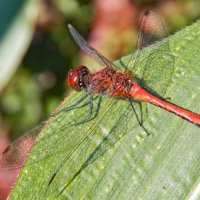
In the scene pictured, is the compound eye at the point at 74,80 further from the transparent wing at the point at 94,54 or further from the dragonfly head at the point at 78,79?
the transparent wing at the point at 94,54

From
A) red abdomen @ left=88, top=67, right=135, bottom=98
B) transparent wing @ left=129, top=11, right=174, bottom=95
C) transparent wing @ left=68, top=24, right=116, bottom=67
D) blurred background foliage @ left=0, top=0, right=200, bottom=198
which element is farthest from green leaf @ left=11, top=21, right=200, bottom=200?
blurred background foliage @ left=0, top=0, right=200, bottom=198

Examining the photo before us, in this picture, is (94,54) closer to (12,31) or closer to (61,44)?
(12,31)

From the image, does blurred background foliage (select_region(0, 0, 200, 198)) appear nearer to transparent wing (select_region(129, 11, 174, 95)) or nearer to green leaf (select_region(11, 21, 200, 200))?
transparent wing (select_region(129, 11, 174, 95))

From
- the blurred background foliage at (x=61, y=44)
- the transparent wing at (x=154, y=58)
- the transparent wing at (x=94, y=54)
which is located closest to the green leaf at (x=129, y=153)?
the transparent wing at (x=154, y=58)

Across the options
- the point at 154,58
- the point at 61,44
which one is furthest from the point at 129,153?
the point at 61,44

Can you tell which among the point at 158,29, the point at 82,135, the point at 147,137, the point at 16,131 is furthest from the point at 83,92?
the point at 16,131

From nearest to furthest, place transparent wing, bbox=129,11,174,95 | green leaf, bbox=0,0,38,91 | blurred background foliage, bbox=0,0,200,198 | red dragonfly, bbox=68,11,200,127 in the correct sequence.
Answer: transparent wing, bbox=129,11,174,95 → red dragonfly, bbox=68,11,200,127 → green leaf, bbox=0,0,38,91 → blurred background foliage, bbox=0,0,200,198
